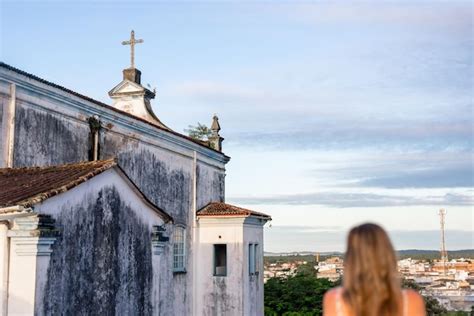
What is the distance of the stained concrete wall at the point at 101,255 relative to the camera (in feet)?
29.7

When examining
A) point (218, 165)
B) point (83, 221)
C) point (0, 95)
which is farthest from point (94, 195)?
point (218, 165)

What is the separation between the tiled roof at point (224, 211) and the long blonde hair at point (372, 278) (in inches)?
649

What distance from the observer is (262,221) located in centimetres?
2086

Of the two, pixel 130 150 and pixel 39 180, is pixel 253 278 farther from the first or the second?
pixel 39 180

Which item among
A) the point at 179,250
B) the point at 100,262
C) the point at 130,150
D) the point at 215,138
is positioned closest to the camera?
the point at 100,262

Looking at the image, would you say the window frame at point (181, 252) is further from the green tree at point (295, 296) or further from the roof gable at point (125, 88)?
the green tree at point (295, 296)

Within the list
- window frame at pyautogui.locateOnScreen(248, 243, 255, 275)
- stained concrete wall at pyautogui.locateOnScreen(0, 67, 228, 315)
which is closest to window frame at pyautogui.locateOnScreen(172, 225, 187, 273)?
stained concrete wall at pyautogui.locateOnScreen(0, 67, 228, 315)

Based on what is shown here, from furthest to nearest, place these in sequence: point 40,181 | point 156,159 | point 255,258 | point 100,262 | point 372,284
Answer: point 255,258 → point 156,159 → point 100,262 → point 40,181 → point 372,284

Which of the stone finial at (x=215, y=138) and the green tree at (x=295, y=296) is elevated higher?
the stone finial at (x=215, y=138)

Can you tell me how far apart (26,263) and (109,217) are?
6.80ft

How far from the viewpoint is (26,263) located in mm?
8594

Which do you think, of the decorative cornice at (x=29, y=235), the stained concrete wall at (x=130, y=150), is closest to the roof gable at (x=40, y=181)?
the decorative cornice at (x=29, y=235)

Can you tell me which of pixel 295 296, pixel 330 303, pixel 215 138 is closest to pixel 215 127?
pixel 215 138

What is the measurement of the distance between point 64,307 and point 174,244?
9.77 meters
